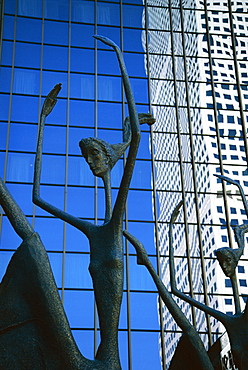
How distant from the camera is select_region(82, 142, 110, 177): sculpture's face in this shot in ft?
17.7

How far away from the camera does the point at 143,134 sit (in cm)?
1766

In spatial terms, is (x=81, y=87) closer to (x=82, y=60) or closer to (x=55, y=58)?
(x=82, y=60)

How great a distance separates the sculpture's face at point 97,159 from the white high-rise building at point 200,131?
9.89 m

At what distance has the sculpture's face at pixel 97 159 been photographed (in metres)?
5.39

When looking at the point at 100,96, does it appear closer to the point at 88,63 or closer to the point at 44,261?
the point at 88,63

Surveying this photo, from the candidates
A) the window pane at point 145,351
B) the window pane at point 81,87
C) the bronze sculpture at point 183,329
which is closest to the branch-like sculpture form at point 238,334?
the bronze sculpture at point 183,329

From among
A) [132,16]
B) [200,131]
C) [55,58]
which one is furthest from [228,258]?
[132,16]

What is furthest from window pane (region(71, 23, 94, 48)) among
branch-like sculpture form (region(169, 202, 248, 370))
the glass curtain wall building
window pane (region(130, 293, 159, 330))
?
branch-like sculpture form (region(169, 202, 248, 370))

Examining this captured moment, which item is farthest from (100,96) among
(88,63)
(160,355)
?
(160,355)

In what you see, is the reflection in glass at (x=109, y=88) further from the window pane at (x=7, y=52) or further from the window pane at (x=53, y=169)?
the window pane at (x=7, y=52)

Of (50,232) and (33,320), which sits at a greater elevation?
(50,232)

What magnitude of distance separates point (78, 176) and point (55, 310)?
12.8 meters

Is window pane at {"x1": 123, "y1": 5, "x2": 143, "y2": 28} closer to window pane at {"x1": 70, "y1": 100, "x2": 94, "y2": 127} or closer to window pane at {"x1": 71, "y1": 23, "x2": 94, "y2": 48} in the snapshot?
window pane at {"x1": 71, "y1": 23, "x2": 94, "y2": 48}

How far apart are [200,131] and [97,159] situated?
506 inches
